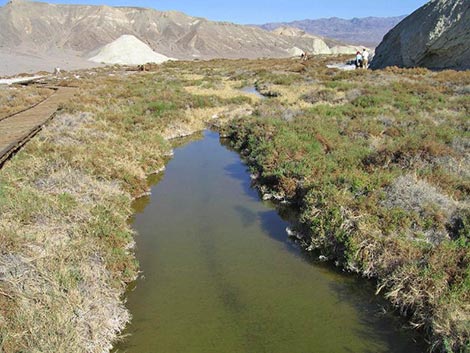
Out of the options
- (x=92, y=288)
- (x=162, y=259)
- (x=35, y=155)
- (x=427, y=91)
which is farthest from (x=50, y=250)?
(x=427, y=91)

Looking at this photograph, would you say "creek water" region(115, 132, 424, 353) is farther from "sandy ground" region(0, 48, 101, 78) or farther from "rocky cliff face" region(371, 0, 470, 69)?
"sandy ground" region(0, 48, 101, 78)

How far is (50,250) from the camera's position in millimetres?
8055

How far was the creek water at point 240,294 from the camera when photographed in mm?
7141

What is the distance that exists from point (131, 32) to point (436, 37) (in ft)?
459

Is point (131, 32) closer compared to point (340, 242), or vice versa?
point (340, 242)

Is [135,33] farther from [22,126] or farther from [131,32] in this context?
[22,126]

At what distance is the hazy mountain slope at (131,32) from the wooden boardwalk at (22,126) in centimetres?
11454

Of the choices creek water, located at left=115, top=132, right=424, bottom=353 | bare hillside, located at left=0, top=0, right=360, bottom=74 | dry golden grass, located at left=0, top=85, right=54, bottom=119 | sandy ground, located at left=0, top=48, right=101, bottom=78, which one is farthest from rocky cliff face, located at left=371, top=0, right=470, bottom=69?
bare hillside, located at left=0, top=0, right=360, bottom=74

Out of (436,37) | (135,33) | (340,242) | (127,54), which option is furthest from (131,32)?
(340,242)

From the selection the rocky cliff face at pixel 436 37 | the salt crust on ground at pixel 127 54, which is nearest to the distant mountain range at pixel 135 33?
the salt crust on ground at pixel 127 54

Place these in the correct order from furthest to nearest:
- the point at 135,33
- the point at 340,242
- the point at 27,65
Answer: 1. the point at 135,33
2. the point at 27,65
3. the point at 340,242

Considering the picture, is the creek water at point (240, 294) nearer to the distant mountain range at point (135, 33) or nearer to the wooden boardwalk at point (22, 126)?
the wooden boardwalk at point (22, 126)

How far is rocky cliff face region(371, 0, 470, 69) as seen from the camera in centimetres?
3700

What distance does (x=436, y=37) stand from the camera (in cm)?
3881
